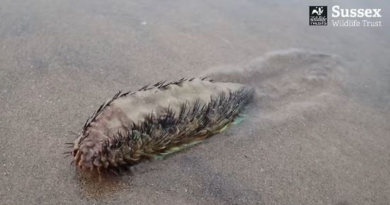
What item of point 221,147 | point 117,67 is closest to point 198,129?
point 221,147

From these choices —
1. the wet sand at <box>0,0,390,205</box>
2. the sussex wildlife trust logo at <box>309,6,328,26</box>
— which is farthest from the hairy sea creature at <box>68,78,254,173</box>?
the sussex wildlife trust logo at <box>309,6,328,26</box>

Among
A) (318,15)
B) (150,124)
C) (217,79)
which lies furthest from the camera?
(318,15)

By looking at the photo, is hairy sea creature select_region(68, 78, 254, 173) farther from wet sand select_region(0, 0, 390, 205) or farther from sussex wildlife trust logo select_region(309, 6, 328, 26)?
sussex wildlife trust logo select_region(309, 6, 328, 26)

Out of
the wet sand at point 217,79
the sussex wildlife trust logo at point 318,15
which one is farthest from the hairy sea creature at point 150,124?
the sussex wildlife trust logo at point 318,15

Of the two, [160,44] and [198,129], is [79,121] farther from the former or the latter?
[160,44]

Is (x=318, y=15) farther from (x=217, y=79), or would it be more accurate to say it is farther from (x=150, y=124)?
(x=150, y=124)

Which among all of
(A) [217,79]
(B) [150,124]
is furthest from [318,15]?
(B) [150,124]
